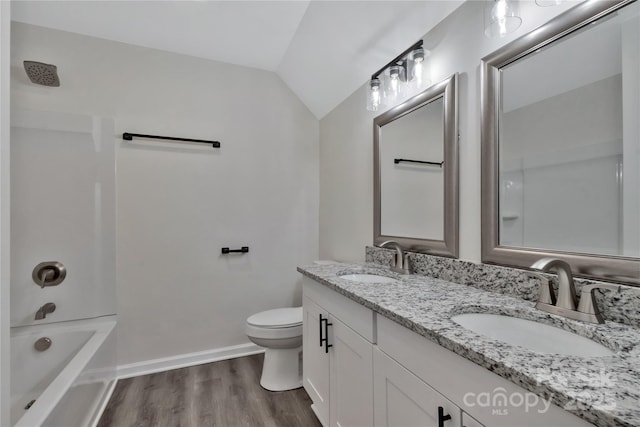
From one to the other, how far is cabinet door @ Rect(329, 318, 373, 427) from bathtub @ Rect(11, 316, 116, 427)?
4.08 feet

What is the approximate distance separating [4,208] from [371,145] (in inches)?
71.5

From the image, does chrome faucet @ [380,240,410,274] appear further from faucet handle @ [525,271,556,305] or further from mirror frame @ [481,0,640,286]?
faucet handle @ [525,271,556,305]

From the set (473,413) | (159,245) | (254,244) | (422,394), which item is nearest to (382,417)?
(422,394)

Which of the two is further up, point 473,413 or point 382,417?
point 473,413

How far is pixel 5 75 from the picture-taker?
3.00 feet

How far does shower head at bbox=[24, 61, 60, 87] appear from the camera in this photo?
178 cm

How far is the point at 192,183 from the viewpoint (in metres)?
2.37

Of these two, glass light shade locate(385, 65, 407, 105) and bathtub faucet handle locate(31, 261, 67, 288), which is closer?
glass light shade locate(385, 65, 407, 105)

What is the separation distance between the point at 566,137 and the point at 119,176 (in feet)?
8.43

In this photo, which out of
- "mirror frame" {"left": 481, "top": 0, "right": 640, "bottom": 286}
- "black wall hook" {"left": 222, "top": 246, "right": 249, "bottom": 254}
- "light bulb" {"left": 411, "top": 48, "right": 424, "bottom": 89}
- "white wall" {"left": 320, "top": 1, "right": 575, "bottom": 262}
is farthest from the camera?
"black wall hook" {"left": 222, "top": 246, "right": 249, "bottom": 254}

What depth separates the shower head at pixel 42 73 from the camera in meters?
1.78

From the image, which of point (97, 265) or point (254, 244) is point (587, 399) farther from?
point (97, 265)

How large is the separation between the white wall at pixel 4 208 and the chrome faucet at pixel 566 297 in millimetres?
1595

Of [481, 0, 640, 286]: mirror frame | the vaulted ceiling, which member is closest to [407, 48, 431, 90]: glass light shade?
the vaulted ceiling
